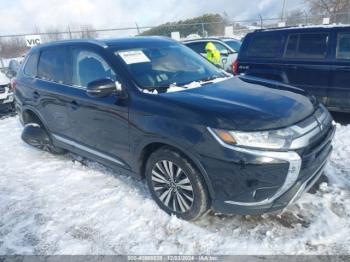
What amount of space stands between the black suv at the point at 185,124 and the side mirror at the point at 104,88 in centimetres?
1

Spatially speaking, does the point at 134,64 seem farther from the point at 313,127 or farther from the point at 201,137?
the point at 313,127

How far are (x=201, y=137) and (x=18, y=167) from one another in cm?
354

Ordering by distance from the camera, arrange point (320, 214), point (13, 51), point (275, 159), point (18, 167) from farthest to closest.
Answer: point (13, 51) < point (18, 167) < point (320, 214) < point (275, 159)

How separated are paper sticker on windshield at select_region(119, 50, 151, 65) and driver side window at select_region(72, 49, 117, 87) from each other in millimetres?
212

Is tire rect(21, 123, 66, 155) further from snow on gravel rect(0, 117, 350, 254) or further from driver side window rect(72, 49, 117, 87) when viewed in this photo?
driver side window rect(72, 49, 117, 87)

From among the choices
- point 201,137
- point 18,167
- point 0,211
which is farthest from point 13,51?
point 201,137

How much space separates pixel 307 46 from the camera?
6.28 m

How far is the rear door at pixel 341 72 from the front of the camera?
5.84m

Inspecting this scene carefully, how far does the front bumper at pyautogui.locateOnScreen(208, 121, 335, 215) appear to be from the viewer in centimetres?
276

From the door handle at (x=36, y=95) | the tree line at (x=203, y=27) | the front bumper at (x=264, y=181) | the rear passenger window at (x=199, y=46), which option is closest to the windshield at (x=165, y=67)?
the front bumper at (x=264, y=181)

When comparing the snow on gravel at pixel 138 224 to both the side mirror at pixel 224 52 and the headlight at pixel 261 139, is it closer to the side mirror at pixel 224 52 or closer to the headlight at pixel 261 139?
→ the headlight at pixel 261 139

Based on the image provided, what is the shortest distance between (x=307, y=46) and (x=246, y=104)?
3.87 metres

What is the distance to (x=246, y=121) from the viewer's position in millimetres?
2867

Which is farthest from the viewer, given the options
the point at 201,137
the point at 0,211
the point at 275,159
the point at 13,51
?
the point at 13,51
